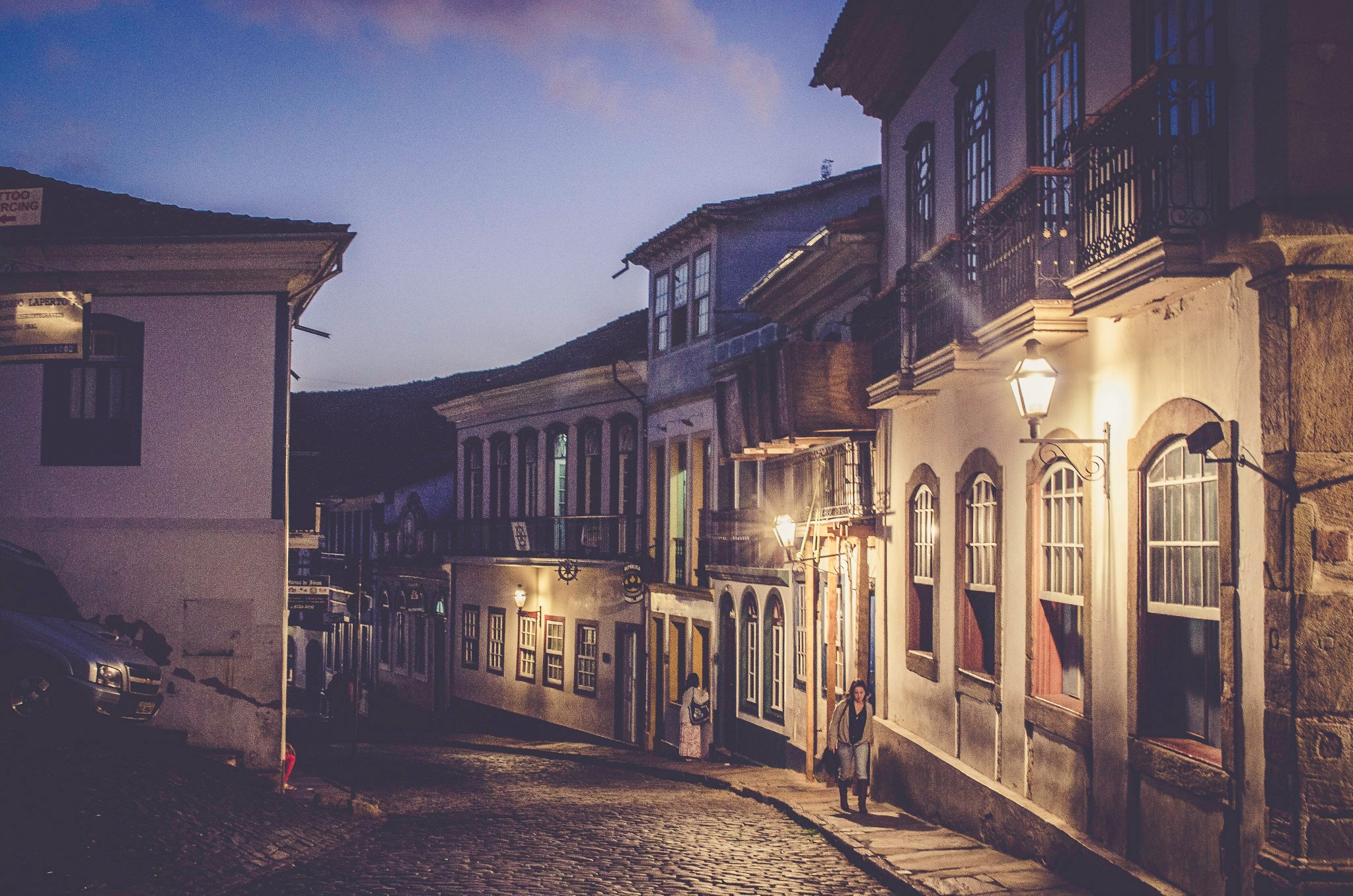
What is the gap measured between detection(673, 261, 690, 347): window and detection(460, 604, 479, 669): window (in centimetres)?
1172

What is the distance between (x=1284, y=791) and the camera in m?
7.31

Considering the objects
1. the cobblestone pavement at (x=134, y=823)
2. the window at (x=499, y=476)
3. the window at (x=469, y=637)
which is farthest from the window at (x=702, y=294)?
the cobblestone pavement at (x=134, y=823)

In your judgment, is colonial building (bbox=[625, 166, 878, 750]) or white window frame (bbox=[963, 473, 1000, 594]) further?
colonial building (bbox=[625, 166, 878, 750])

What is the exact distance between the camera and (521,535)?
3362cm

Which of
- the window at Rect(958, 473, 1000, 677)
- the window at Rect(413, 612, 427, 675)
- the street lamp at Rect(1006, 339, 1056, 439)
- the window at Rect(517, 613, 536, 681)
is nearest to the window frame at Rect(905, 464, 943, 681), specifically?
the window at Rect(958, 473, 1000, 677)

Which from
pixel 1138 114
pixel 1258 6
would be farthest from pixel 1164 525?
pixel 1258 6

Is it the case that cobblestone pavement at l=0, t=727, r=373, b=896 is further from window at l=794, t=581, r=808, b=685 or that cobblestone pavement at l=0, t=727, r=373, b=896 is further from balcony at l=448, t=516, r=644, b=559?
balcony at l=448, t=516, r=644, b=559

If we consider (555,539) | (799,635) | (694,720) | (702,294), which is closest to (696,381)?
(702,294)

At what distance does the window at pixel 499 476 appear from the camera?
36.1m

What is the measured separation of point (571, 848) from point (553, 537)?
19561mm

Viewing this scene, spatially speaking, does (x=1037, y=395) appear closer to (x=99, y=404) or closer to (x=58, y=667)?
(x=58, y=667)

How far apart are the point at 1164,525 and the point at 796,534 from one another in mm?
11926

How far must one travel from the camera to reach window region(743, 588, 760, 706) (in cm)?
2345

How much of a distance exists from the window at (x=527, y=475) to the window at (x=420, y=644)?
670 cm
